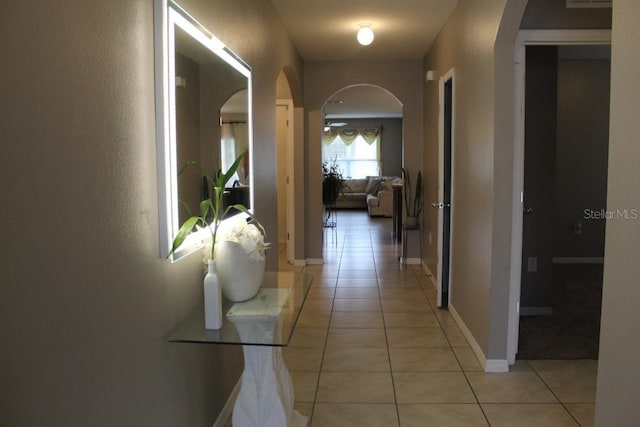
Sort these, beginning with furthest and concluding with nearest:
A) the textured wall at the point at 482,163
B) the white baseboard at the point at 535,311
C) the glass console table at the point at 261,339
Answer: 1. the white baseboard at the point at 535,311
2. the textured wall at the point at 482,163
3. the glass console table at the point at 261,339

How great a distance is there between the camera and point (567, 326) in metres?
3.96

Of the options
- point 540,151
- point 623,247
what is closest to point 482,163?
point 540,151

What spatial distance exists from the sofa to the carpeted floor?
654cm

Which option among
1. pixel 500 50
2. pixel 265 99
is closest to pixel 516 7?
pixel 500 50

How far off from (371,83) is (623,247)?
4941 millimetres

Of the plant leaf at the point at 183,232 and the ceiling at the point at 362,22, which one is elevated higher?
the ceiling at the point at 362,22

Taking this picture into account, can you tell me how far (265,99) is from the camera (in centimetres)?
376

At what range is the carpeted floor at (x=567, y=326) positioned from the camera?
343cm

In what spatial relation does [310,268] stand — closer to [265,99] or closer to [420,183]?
[420,183]

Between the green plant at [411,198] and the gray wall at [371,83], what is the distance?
0.14 meters

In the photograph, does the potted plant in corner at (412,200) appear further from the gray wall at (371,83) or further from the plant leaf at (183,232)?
the plant leaf at (183,232)

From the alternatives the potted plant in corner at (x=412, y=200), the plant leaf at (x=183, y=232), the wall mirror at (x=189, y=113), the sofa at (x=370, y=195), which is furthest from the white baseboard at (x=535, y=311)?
the sofa at (x=370, y=195)

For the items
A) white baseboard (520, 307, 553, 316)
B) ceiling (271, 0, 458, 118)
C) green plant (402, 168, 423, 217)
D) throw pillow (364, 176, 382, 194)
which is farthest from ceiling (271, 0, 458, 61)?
throw pillow (364, 176, 382, 194)

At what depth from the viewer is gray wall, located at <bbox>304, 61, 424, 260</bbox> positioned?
6.25 meters
